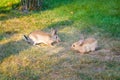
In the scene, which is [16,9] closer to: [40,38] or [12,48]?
[40,38]

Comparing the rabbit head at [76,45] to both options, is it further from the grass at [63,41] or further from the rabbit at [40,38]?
the rabbit at [40,38]

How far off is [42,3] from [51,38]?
148 inches

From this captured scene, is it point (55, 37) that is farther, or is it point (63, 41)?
point (63, 41)

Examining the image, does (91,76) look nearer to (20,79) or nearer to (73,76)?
(73,76)

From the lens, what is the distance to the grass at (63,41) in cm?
767

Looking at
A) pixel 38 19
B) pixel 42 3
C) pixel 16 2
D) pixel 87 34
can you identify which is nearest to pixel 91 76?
pixel 87 34

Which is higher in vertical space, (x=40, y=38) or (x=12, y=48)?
(x=40, y=38)

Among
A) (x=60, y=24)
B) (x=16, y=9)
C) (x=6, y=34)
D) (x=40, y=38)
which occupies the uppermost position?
(x=40, y=38)

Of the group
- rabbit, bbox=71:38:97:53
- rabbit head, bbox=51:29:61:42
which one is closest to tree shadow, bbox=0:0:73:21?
rabbit head, bbox=51:29:61:42

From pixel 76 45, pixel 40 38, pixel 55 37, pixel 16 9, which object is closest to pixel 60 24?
pixel 55 37

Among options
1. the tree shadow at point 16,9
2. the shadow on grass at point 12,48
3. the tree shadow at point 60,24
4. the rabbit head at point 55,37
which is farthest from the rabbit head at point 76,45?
the tree shadow at point 16,9

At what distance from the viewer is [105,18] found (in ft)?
37.1

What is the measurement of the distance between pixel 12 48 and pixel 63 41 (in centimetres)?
134

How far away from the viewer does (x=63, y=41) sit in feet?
31.0
